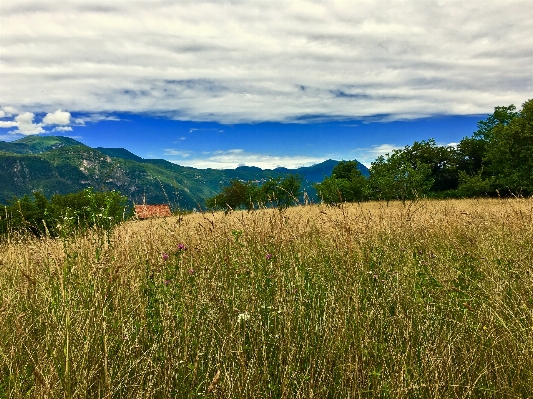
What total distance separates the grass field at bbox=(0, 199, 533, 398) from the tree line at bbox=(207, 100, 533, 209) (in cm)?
2024

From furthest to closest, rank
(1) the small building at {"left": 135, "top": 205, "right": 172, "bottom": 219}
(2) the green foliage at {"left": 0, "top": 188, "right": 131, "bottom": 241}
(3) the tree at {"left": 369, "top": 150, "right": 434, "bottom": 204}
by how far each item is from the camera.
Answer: (3) the tree at {"left": 369, "top": 150, "right": 434, "bottom": 204}, (1) the small building at {"left": 135, "top": 205, "right": 172, "bottom": 219}, (2) the green foliage at {"left": 0, "top": 188, "right": 131, "bottom": 241}

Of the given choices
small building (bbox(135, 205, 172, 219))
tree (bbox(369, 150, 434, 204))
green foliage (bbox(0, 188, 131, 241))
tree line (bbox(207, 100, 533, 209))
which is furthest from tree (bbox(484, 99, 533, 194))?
green foliage (bbox(0, 188, 131, 241))

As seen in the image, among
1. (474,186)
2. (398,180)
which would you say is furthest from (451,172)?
(398,180)

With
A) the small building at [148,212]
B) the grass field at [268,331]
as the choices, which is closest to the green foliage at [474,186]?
the small building at [148,212]

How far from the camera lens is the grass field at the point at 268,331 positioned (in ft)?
7.30

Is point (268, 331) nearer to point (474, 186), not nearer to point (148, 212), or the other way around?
point (148, 212)

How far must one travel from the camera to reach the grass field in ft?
7.30

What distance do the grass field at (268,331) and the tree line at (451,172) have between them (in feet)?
66.4

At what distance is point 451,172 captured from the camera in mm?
64625

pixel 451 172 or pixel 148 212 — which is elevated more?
pixel 451 172

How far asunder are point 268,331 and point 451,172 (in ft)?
235

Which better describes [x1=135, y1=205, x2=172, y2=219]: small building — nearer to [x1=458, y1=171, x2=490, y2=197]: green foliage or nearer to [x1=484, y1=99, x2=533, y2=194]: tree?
[x1=484, y1=99, x2=533, y2=194]: tree

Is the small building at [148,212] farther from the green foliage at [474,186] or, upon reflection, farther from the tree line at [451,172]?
the green foliage at [474,186]

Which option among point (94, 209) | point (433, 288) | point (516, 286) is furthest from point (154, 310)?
point (94, 209)
